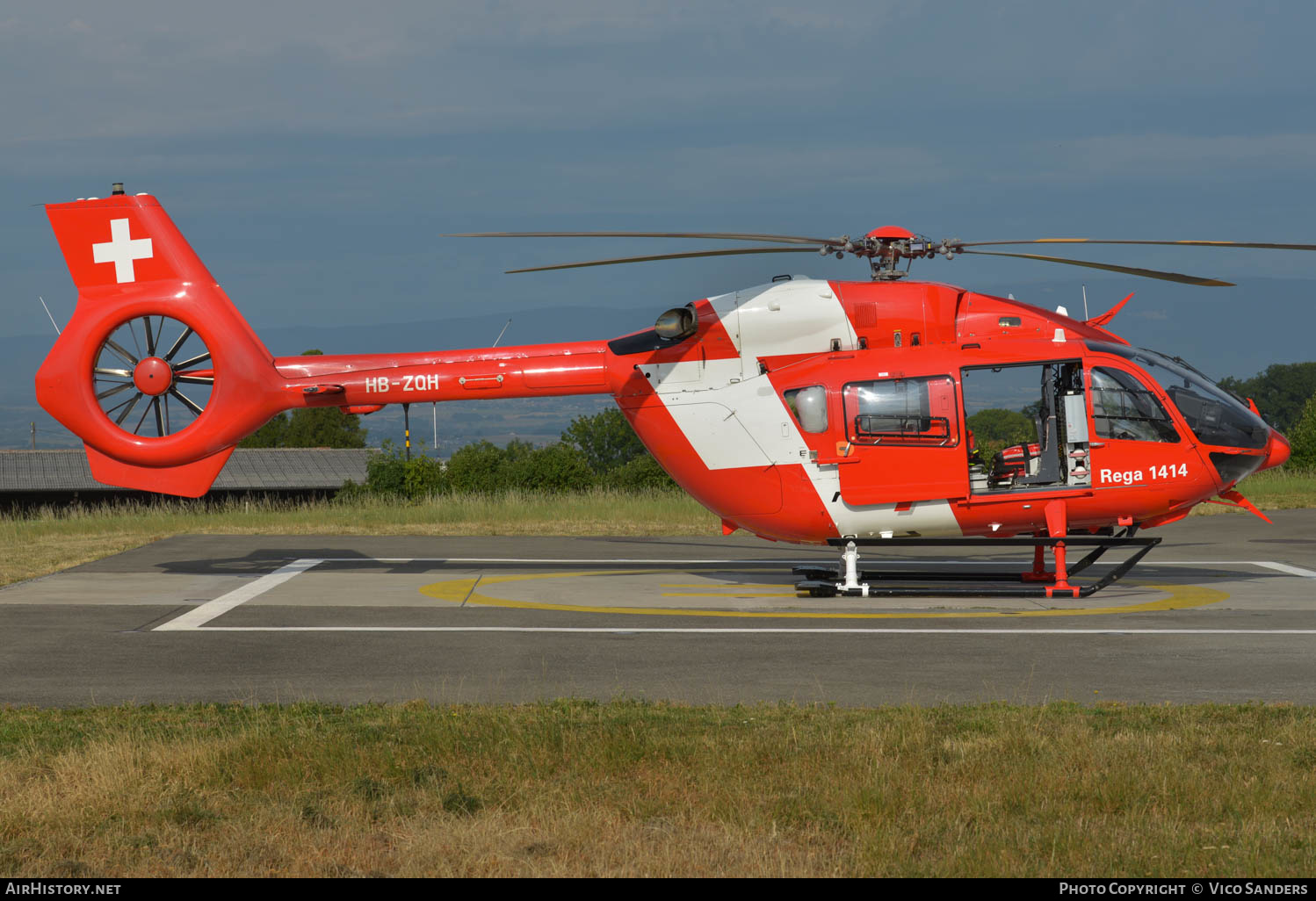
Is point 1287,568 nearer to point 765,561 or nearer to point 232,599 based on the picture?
point 765,561

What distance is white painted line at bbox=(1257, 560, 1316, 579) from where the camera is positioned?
1774 cm

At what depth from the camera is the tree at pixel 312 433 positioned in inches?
3981

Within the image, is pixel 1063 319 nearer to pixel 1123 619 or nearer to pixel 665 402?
pixel 1123 619

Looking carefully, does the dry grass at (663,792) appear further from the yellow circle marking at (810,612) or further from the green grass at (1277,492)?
the green grass at (1277,492)

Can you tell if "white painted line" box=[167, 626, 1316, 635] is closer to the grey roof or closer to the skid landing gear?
the skid landing gear

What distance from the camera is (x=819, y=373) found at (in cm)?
1502

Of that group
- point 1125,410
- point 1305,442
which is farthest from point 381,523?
point 1305,442

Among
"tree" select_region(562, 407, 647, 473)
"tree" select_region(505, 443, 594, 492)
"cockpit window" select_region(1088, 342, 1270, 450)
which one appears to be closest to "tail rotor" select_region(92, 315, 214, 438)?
"cockpit window" select_region(1088, 342, 1270, 450)

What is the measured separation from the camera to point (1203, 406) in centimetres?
1498

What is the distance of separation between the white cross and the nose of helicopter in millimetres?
15336

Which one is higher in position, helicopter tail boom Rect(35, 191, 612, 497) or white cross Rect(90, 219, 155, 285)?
white cross Rect(90, 219, 155, 285)

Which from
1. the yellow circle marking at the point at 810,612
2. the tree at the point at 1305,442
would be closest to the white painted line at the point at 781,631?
the yellow circle marking at the point at 810,612

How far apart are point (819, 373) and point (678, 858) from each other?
965cm

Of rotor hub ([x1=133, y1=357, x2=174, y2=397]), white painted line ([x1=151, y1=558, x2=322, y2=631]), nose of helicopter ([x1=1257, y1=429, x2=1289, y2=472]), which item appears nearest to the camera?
white painted line ([x1=151, y1=558, x2=322, y2=631])
